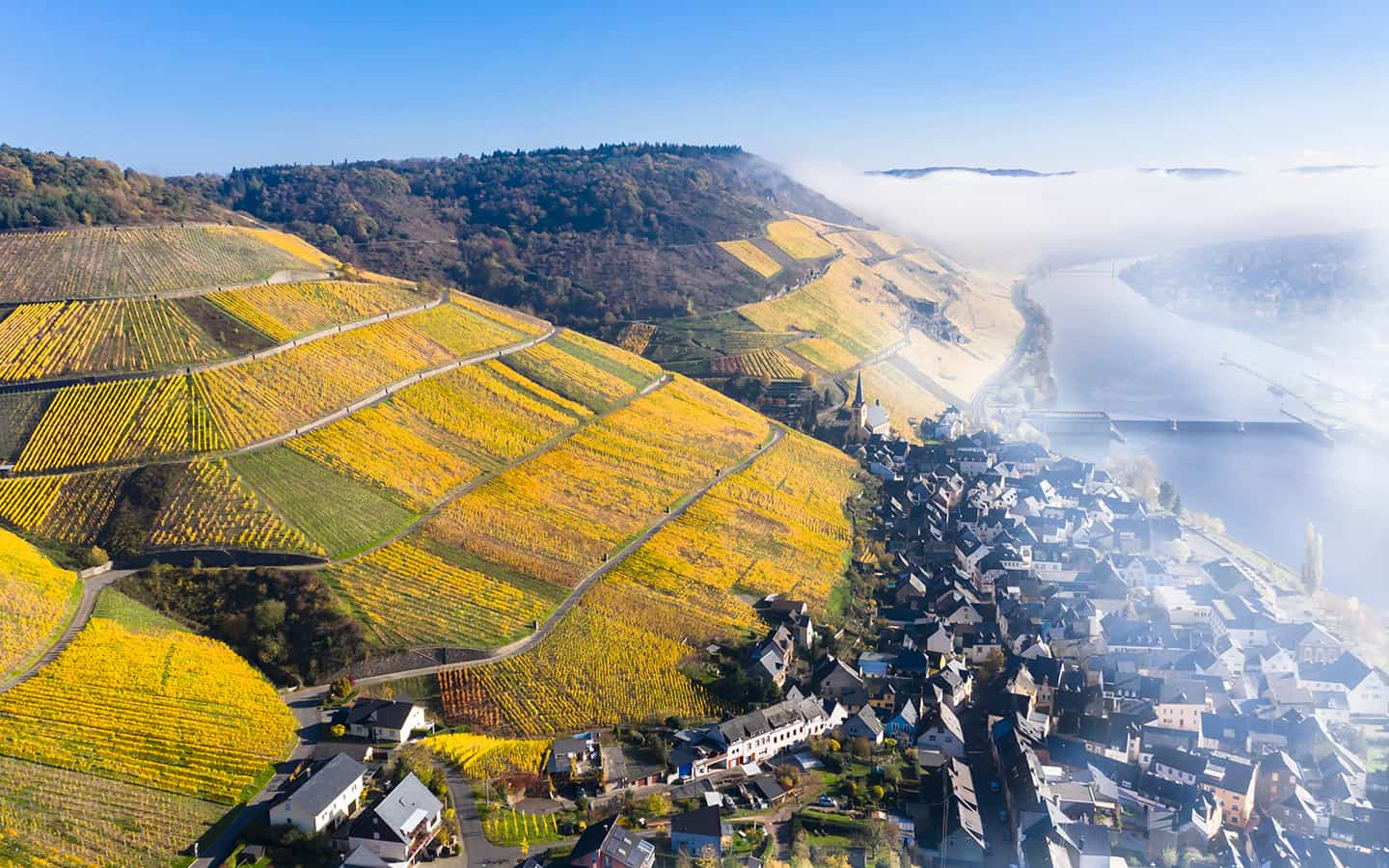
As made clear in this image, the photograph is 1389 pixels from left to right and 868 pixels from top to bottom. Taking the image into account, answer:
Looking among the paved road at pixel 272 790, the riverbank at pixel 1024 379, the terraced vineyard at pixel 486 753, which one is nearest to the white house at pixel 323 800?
the paved road at pixel 272 790

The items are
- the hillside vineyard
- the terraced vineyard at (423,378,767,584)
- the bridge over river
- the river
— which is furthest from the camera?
the bridge over river

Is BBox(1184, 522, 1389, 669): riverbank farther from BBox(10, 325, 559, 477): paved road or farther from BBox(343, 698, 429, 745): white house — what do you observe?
BBox(10, 325, 559, 477): paved road

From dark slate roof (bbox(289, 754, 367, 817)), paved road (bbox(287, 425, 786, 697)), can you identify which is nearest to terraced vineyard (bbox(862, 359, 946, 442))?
paved road (bbox(287, 425, 786, 697))

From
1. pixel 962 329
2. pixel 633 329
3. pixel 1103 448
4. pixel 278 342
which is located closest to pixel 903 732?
pixel 278 342

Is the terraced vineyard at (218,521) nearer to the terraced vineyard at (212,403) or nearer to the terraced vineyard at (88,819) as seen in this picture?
the terraced vineyard at (212,403)

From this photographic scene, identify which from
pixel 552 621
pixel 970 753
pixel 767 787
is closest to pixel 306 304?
pixel 552 621
